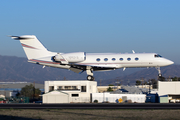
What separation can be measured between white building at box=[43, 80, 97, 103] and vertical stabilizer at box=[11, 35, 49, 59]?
40.4 feet

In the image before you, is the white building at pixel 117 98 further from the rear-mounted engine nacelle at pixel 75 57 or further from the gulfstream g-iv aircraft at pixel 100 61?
the rear-mounted engine nacelle at pixel 75 57

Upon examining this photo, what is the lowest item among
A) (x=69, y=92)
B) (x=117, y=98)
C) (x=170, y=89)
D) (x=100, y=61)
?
(x=117, y=98)

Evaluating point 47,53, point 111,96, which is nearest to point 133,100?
point 111,96

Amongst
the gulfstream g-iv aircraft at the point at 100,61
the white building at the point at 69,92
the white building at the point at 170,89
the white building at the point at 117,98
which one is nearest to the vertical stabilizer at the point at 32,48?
the gulfstream g-iv aircraft at the point at 100,61

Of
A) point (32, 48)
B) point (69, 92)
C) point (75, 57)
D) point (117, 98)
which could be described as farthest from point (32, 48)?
point (117, 98)

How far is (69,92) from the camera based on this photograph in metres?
62.6

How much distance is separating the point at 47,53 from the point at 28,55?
3.12 metres

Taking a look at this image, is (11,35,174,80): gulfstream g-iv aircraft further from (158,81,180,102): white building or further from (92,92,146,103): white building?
(158,81,180,102): white building

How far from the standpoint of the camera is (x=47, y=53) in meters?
48.1

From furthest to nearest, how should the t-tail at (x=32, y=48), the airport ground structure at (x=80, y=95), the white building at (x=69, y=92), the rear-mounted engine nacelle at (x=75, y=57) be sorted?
the airport ground structure at (x=80, y=95) < the white building at (x=69, y=92) < the t-tail at (x=32, y=48) < the rear-mounted engine nacelle at (x=75, y=57)

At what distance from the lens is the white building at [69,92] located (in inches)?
2250

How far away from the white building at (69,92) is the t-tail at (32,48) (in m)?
12.3

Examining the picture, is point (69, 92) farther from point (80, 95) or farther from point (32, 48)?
point (32, 48)

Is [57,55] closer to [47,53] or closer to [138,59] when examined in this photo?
[47,53]
